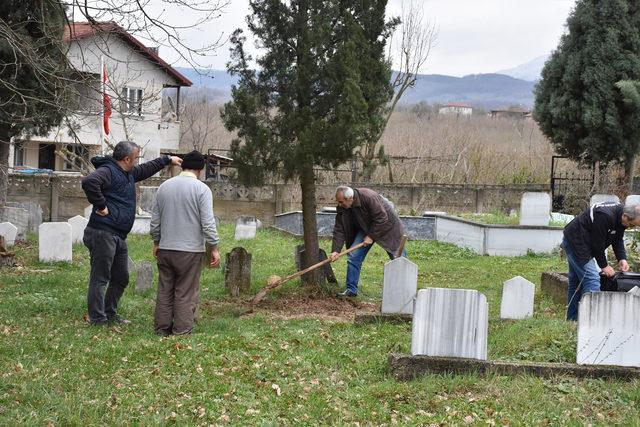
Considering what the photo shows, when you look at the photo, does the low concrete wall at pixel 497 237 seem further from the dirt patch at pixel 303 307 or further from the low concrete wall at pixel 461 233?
the dirt patch at pixel 303 307

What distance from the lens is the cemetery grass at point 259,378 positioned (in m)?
5.87

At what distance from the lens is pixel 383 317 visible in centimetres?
923

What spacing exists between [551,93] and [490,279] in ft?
47.7

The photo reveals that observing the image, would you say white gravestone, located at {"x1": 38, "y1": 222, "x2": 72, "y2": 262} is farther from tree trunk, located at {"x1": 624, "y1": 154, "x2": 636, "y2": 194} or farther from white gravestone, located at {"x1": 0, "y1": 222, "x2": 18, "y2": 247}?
tree trunk, located at {"x1": 624, "y1": 154, "x2": 636, "y2": 194}

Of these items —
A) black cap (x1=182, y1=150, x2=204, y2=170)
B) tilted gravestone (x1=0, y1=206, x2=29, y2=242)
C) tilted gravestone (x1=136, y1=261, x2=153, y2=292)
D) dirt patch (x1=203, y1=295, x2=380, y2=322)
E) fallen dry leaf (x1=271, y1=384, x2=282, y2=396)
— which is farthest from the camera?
tilted gravestone (x1=0, y1=206, x2=29, y2=242)

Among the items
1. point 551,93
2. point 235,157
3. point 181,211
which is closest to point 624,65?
point 551,93

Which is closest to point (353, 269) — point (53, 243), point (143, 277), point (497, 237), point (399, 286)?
point (399, 286)

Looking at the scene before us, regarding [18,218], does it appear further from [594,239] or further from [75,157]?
[594,239]

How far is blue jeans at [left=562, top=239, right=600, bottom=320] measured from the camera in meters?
9.05

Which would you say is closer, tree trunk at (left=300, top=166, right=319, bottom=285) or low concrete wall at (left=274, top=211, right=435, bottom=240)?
tree trunk at (left=300, top=166, right=319, bottom=285)

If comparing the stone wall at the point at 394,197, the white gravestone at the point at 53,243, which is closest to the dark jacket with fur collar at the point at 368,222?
the white gravestone at the point at 53,243

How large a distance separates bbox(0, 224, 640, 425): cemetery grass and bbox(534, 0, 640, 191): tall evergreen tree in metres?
16.8

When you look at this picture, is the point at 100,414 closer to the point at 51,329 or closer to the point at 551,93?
the point at 51,329

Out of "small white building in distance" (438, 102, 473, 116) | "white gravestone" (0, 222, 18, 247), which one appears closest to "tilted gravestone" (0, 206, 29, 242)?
"white gravestone" (0, 222, 18, 247)
